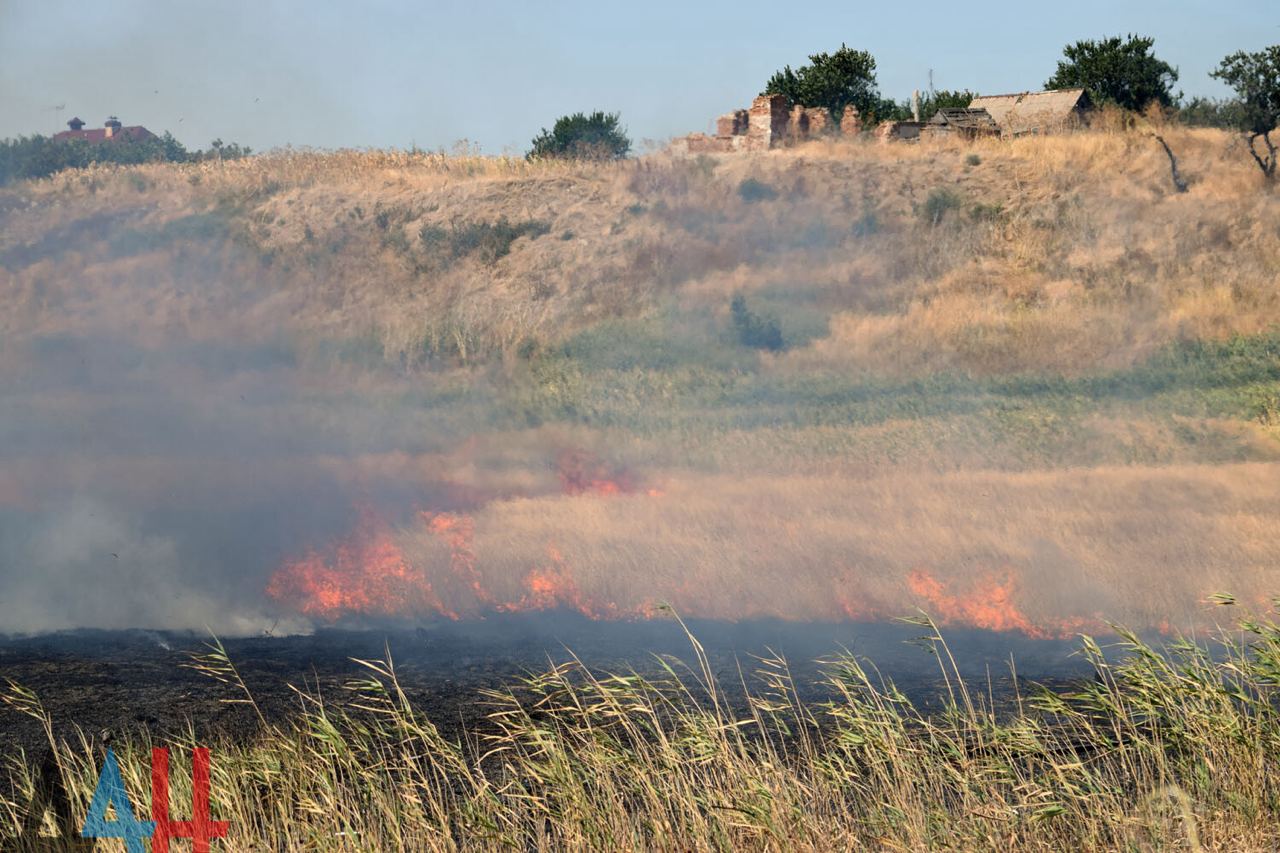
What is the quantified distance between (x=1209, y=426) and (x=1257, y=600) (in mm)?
10578

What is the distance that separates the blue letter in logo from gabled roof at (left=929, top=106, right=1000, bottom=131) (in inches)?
2071

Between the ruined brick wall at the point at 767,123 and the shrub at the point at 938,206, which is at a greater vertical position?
the ruined brick wall at the point at 767,123

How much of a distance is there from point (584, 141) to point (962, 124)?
1767cm

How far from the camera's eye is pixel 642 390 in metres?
36.4

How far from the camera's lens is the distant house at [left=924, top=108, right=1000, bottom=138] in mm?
56938

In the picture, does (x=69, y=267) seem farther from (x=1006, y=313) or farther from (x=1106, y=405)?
(x=1106, y=405)

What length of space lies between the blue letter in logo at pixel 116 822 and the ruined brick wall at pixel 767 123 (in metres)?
44.4

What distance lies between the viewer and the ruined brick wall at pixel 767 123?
5372 cm

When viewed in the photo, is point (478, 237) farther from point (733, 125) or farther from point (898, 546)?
point (898, 546)

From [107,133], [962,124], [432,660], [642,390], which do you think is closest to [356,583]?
[432,660]

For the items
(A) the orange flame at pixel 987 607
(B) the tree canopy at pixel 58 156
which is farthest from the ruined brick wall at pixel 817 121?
(A) the orange flame at pixel 987 607

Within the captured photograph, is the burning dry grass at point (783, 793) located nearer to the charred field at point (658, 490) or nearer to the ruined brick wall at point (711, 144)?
the charred field at point (658, 490)

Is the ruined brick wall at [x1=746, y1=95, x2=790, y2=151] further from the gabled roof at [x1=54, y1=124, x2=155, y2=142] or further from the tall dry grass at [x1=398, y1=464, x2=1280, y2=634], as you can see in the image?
the gabled roof at [x1=54, y1=124, x2=155, y2=142]

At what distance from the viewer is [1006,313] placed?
131 feet
